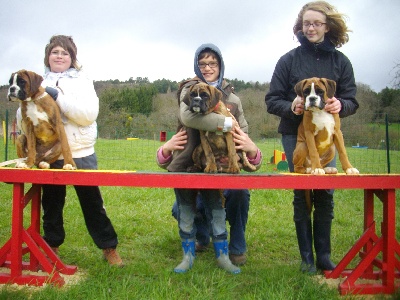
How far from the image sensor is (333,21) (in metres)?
3.81

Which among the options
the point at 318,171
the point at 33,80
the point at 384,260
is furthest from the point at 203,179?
the point at 384,260

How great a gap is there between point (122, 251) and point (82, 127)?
1.83 m

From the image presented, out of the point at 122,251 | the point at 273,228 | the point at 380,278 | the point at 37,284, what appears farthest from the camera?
the point at 273,228

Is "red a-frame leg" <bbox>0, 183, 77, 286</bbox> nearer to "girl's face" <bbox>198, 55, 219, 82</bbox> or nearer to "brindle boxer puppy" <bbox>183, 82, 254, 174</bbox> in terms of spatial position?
"brindle boxer puppy" <bbox>183, 82, 254, 174</bbox>

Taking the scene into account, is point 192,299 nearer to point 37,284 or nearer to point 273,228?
point 37,284

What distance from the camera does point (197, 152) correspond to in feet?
12.7

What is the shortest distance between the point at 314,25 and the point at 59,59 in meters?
2.57

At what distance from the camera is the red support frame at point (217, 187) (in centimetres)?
320

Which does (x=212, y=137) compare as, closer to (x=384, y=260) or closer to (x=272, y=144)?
(x=384, y=260)

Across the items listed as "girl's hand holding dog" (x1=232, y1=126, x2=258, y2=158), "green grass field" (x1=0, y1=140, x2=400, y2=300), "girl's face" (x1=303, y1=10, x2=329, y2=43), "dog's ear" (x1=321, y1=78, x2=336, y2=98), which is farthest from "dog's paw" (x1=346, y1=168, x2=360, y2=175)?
"girl's face" (x1=303, y1=10, x2=329, y2=43)

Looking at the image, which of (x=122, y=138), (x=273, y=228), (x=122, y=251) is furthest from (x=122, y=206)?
(x=122, y=138)

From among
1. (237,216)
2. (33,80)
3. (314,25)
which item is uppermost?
(314,25)

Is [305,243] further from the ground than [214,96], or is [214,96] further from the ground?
[214,96]

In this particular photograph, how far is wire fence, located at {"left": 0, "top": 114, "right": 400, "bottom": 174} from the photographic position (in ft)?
40.5
